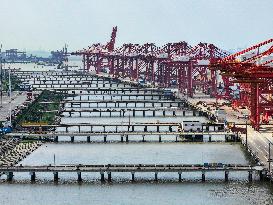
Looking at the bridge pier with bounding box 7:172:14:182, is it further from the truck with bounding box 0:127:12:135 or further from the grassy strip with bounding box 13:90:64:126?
the grassy strip with bounding box 13:90:64:126

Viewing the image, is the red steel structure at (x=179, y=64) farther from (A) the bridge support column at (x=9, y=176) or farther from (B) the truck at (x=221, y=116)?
(A) the bridge support column at (x=9, y=176)

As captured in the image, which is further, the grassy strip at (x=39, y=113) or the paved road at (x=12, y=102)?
the paved road at (x=12, y=102)

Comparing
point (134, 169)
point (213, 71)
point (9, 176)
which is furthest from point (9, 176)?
point (213, 71)

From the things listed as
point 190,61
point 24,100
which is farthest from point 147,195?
point 190,61

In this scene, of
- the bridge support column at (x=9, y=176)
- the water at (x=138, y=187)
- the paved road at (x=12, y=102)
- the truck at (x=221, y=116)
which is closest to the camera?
the water at (x=138, y=187)

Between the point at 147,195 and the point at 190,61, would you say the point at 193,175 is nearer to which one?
the point at 147,195

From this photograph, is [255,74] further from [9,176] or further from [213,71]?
[213,71]

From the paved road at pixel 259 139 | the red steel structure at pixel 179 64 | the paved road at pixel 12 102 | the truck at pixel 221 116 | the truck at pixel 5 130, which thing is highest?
the red steel structure at pixel 179 64

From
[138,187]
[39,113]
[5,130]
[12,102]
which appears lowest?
[138,187]

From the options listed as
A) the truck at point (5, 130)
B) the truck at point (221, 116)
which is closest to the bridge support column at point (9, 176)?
the truck at point (5, 130)
